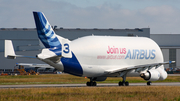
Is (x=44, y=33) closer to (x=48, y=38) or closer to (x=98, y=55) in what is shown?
(x=48, y=38)

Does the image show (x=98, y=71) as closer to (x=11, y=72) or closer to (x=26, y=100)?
(x=26, y=100)

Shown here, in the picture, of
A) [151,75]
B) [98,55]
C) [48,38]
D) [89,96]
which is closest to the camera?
[89,96]

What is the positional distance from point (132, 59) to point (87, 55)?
24.1 ft

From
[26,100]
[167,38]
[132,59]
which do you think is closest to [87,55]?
[132,59]

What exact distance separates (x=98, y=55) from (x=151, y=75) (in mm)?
7468

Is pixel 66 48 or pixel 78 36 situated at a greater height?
pixel 78 36

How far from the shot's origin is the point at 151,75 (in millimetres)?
40406

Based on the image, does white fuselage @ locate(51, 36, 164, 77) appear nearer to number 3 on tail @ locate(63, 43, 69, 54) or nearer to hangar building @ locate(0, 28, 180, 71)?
number 3 on tail @ locate(63, 43, 69, 54)

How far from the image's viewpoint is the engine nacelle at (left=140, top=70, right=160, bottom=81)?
40.2m

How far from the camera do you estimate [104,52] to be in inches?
1547

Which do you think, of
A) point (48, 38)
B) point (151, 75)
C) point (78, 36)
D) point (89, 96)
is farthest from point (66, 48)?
point (78, 36)

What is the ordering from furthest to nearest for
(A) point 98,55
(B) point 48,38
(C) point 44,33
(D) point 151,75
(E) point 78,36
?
1. (E) point 78,36
2. (D) point 151,75
3. (A) point 98,55
4. (B) point 48,38
5. (C) point 44,33

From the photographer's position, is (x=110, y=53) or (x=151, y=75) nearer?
(x=110, y=53)

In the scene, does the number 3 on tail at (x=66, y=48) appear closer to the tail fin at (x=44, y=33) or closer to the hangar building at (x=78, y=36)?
the tail fin at (x=44, y=33)
